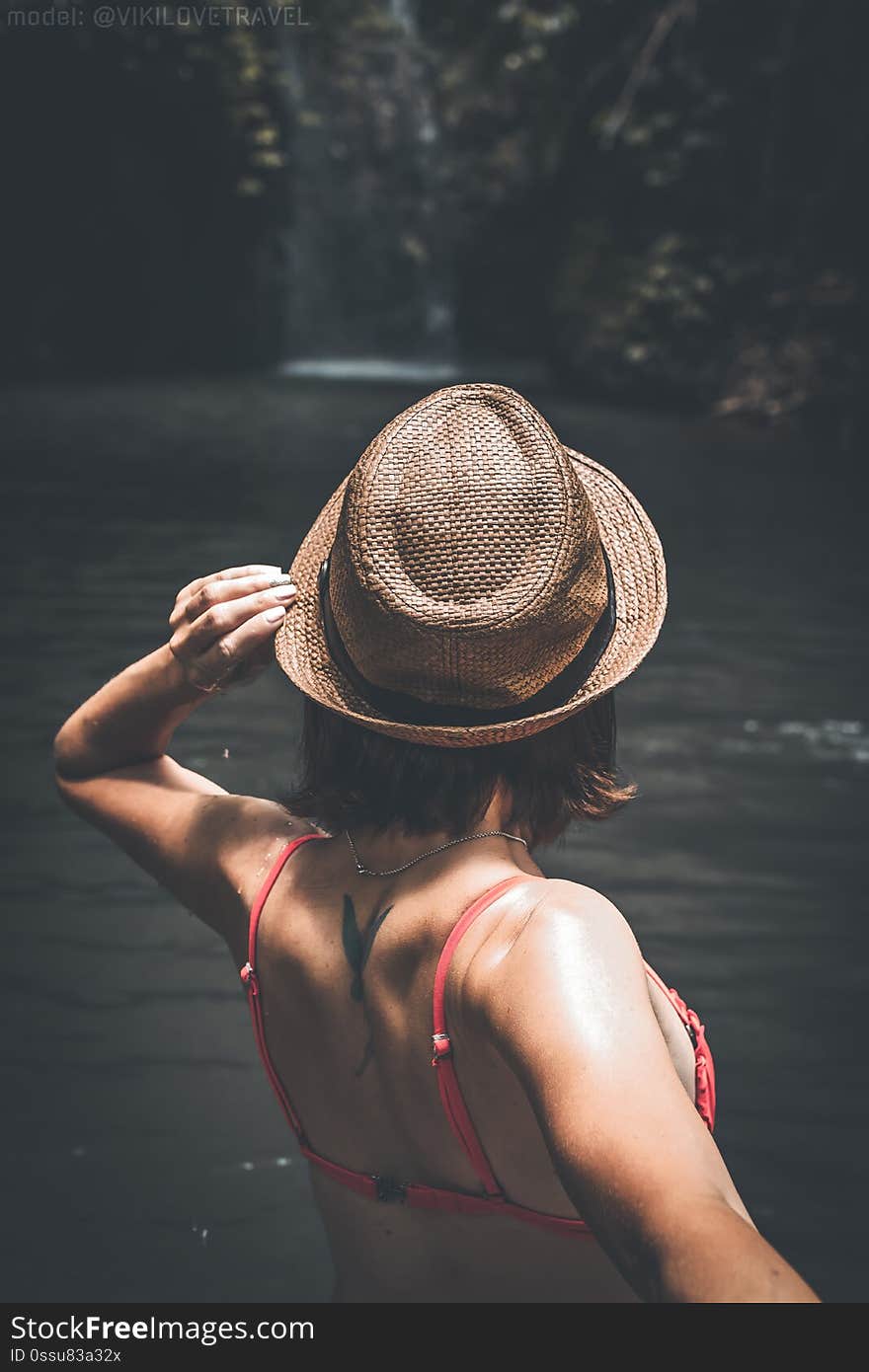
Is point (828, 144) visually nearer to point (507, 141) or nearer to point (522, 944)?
point (507, 141)

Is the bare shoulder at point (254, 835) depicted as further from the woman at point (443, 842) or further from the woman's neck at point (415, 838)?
the woman's neck at point (415, 838)

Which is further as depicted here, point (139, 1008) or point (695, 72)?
point (695, 72)

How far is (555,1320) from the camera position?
4.46ft

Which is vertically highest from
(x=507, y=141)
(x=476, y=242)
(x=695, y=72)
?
(x=695, y=72)

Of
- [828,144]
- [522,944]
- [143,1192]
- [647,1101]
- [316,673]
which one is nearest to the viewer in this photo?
[647,1101]

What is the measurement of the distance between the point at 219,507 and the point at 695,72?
12.4m

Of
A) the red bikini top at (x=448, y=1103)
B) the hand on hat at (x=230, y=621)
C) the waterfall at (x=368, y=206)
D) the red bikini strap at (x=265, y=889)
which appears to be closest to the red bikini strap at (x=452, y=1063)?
the red bikini top at (x=448, y=1103)

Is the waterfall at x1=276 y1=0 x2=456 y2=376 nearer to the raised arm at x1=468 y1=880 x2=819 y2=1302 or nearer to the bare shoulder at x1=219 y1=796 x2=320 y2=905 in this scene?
the bare shoulder at x1=219 y1=796 x2=320 y2=905

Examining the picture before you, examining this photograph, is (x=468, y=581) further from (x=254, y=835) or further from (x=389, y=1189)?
(x=389, y=1189)

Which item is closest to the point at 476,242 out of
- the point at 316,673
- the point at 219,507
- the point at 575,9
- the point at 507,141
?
the point at 507,141

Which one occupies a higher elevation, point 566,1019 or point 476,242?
point 566,1019

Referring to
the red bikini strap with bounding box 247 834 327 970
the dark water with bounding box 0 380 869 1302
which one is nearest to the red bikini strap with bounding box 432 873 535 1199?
→ the red bikini strap with bounding box 247 834 327 970

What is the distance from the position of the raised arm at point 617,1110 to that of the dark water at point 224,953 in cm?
196

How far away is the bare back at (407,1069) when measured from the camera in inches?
50.5
